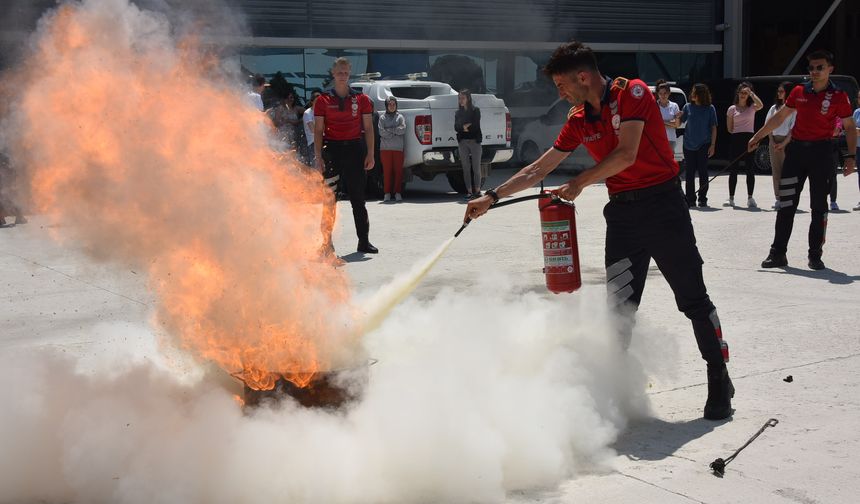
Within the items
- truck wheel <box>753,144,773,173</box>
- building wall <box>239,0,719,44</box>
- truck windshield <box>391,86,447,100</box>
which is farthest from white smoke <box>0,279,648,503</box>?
truck wheel <box>753,144,773,173</box>

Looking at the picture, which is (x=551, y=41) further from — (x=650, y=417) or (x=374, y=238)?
(x=650, y=417)

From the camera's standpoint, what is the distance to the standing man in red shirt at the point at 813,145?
8367 mm

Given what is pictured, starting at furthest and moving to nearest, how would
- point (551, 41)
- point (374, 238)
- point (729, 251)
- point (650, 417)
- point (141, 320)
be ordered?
point (551, 41), point (374, 238), point (729, 251), point (141, 320), point (650, 417)

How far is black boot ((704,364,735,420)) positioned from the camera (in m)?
4.78

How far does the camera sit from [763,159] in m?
19.5

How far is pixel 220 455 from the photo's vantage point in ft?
12.4

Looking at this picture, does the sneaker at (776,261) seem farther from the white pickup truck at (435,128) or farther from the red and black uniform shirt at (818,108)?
the white pickup truck at (435,128)

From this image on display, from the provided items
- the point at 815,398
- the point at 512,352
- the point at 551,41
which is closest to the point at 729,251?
the point at 815,398

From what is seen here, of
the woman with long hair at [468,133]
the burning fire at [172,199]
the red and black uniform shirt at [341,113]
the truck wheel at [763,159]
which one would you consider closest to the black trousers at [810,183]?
the red and black uniform shirt at [341,113]

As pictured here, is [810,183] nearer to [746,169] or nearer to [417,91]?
[746,169]

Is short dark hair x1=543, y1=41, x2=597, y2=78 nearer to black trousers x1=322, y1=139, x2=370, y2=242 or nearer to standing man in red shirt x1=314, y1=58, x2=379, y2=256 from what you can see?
standing man in red shirt x1=314, y1=58, x2=379, y2=256

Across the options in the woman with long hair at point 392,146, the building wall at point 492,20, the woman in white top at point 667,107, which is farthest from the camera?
the building wall at point 492,20

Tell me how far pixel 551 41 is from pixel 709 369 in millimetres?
18779

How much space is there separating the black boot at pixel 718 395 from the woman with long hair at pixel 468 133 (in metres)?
10.9
